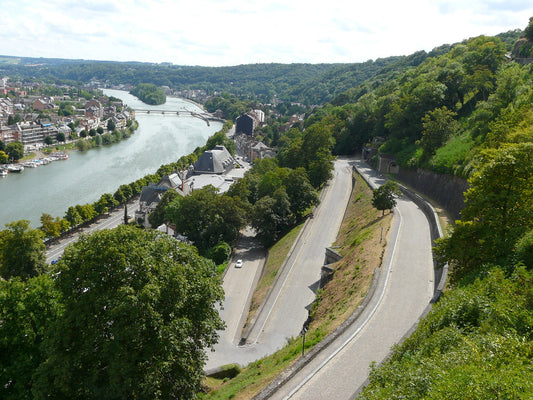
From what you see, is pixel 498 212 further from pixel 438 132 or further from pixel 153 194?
pixel 153 194

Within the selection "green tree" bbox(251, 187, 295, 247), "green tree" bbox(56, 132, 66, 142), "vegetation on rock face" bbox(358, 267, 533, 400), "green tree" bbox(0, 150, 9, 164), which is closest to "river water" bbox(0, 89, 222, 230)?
"green tree" bbox(0, 150, 9, 164)

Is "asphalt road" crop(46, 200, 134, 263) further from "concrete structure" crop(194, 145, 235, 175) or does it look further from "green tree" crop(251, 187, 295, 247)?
"green tree" crop(251, 187, 295, 247)

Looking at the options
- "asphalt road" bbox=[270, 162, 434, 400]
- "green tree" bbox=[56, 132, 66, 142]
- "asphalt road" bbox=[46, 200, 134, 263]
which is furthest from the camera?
"green tree" bbox=[56, 132, 66, 142]

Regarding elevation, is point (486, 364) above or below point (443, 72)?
below

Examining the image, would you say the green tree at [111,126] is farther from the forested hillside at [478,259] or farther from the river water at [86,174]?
the forested hillside at [478,259]

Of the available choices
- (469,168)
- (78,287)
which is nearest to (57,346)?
(78,287)

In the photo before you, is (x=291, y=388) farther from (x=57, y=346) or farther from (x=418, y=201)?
(x=418, y=201)

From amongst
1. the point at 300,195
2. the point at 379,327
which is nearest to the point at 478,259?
the point at 379,327
